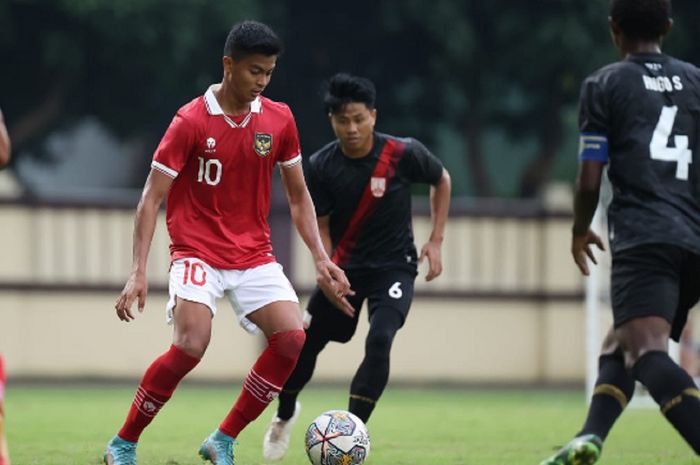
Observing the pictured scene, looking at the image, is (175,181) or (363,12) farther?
(363,12)

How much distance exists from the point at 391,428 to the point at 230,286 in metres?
4.99

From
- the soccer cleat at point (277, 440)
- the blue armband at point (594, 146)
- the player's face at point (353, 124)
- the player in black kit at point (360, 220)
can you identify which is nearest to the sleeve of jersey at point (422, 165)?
the player in black kit at point (360, 220)

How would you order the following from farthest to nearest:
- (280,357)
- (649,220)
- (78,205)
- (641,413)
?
(78,205) < (641,413) < (280,357) < (649,220)

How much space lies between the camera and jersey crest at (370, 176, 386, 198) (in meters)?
10.2

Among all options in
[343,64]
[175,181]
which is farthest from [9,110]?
[175,181]

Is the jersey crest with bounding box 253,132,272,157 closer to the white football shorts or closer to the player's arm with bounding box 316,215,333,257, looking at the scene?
the white football shorts

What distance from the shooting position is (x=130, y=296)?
25.9ft

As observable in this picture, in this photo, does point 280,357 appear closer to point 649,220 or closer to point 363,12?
point 649,220

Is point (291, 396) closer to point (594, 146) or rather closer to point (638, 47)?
point (594, 146)

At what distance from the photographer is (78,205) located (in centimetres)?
2239

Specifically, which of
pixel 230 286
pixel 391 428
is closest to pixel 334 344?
pixel 391 428

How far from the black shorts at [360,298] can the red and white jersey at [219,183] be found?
150 centimetres

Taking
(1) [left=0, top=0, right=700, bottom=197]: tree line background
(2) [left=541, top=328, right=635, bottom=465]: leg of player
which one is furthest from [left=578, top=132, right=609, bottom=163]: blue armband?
(1) [left=0, top=0, right=700, bottom=197]: tree line background

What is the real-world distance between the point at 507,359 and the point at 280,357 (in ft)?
47.5
